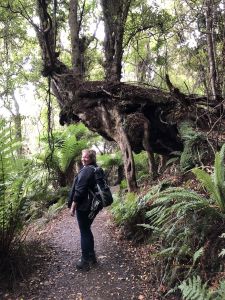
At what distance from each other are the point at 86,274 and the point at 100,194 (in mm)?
1099

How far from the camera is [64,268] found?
507 cm

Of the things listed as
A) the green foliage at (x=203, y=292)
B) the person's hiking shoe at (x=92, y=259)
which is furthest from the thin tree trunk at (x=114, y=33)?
the green foliage at (x=203, y=292)

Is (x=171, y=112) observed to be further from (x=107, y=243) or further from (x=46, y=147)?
(x=46, y=147)

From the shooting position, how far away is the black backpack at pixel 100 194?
5.02 m

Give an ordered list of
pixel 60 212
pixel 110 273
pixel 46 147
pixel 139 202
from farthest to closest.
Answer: pixel 46 147, pixel 60 212, pixel 139 202, pixel 110 273

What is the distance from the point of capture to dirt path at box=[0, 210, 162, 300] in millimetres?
4344

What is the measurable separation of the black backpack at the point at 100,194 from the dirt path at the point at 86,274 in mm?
886

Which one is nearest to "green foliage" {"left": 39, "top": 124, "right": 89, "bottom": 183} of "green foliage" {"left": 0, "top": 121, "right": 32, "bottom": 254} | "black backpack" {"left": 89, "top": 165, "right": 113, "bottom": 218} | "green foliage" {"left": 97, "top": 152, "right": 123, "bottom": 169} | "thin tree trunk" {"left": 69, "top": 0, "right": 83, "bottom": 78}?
"green foliage" {"left": 97, "top": 152, "right": 123, "bottom": 169}

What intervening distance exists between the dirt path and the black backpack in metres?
0.89

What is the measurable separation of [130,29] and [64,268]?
8.88m

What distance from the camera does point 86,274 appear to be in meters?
4.86

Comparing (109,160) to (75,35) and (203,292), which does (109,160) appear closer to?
(75,35)

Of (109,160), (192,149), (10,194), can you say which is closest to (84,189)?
(10,194)

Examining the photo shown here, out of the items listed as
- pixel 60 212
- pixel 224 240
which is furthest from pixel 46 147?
pixel 224 240
